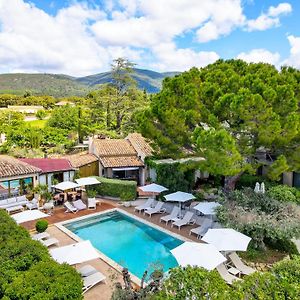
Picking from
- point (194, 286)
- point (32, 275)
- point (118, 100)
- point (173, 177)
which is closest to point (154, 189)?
point (173, 177)

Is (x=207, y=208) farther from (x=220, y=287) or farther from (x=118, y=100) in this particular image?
(x=118, y=100)

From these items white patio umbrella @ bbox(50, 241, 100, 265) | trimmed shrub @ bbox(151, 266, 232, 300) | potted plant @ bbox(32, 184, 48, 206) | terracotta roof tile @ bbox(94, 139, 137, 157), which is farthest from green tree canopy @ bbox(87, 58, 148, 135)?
trimmed shrub @ bbox(151, 266, 232, 300)

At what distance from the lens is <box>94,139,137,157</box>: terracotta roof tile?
33469mm

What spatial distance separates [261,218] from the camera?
17219mm

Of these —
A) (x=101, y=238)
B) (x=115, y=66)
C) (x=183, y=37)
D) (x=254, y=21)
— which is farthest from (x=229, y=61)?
(x=115, y=66)

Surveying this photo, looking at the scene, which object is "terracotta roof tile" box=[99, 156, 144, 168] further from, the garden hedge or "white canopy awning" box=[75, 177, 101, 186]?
the garden hedge

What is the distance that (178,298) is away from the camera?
8.89m

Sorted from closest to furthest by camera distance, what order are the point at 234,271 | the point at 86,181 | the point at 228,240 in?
the point at 234,271 → the point at 228,240 → the point at 86,181

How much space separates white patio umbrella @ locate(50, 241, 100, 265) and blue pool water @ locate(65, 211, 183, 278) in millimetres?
2125

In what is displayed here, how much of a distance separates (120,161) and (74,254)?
18527 millimetres

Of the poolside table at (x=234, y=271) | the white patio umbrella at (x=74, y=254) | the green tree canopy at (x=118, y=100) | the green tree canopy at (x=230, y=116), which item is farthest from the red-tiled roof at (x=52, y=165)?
the green tree canopy at (x=118, y=100)

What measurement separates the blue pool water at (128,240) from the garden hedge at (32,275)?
18.5 ft

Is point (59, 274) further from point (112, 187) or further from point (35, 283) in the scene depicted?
point (112, 187)

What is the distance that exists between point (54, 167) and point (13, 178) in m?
4.53
